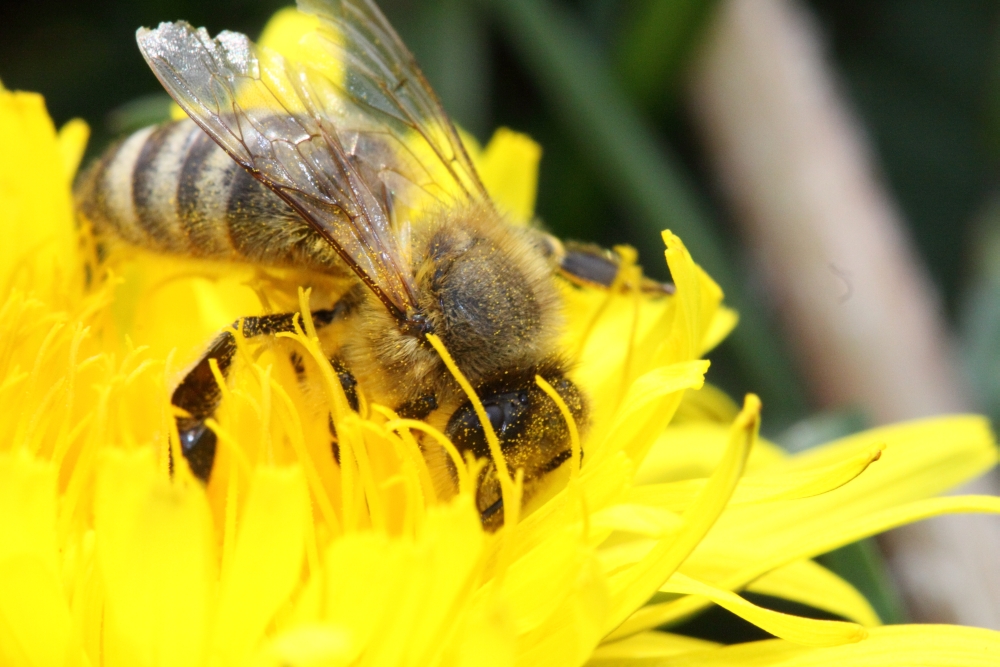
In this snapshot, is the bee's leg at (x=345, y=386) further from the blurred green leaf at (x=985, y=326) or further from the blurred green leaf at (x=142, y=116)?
the blurred green leaf at (x=985, y=326)

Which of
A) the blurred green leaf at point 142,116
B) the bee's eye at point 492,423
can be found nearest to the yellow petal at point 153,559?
the bee's eye at point 492,423

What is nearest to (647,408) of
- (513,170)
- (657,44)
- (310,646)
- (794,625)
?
(794,625)

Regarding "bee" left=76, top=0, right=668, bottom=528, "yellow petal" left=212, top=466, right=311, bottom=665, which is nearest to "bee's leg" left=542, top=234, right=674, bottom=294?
"bee" left=76, top=0, right=668, bottom=528

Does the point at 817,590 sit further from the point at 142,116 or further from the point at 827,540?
the point at 142,116

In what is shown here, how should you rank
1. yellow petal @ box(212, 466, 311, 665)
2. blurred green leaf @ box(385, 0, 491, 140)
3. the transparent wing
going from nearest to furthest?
yellow petal @ box(212, 466, 311, 665), the transparent wing, blurred green leaf @ box(385, 0, 491, 140)

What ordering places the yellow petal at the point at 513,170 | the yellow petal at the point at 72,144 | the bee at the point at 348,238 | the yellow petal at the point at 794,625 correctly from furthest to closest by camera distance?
the yellow petal at the point at 513,170 < the yellow petal at the point at 72,144 < the bee at the point at 348,238 < the yellow petal at the point at 794,625

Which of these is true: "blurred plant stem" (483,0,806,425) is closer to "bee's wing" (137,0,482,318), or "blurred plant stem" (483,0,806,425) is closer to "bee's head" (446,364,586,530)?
"bee's wing" (137,0,482,318)
